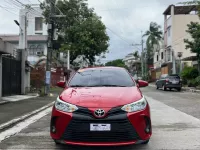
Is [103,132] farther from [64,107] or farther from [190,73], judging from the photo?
[190,73]

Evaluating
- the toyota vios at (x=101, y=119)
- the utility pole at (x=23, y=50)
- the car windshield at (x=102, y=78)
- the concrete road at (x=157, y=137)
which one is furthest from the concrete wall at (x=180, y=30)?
the toyota vios at (x=101, y=119)

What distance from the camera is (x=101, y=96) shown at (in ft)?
19.7

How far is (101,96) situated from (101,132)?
0.76m

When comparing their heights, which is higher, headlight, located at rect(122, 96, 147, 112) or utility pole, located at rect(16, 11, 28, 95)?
utility pole, located at rect(16, 11, 28, 95)

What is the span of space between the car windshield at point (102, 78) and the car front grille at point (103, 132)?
1548 mm

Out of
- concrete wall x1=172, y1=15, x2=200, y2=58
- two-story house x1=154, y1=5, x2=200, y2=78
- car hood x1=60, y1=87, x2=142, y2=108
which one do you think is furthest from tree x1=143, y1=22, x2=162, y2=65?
car hood x1=60, y1=87, x2=142, y2=108

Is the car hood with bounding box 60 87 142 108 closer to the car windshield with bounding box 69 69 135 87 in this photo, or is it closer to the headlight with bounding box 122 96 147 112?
the headlight with bounding box 122 96 147 112

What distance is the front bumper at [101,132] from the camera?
5508 mm

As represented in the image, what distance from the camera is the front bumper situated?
5.51 m

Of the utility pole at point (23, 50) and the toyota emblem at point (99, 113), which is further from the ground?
the utility pole at point (23, 50)

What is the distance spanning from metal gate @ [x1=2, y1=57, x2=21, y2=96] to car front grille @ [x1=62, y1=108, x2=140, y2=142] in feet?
42.8

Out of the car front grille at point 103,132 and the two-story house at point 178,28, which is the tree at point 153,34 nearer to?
the two-story house at point 178,28

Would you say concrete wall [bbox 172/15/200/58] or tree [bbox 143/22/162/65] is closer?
concrete wall [bbox 172/15/200/58]

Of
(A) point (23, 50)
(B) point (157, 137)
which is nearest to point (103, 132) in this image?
(B) point (157, 137)
